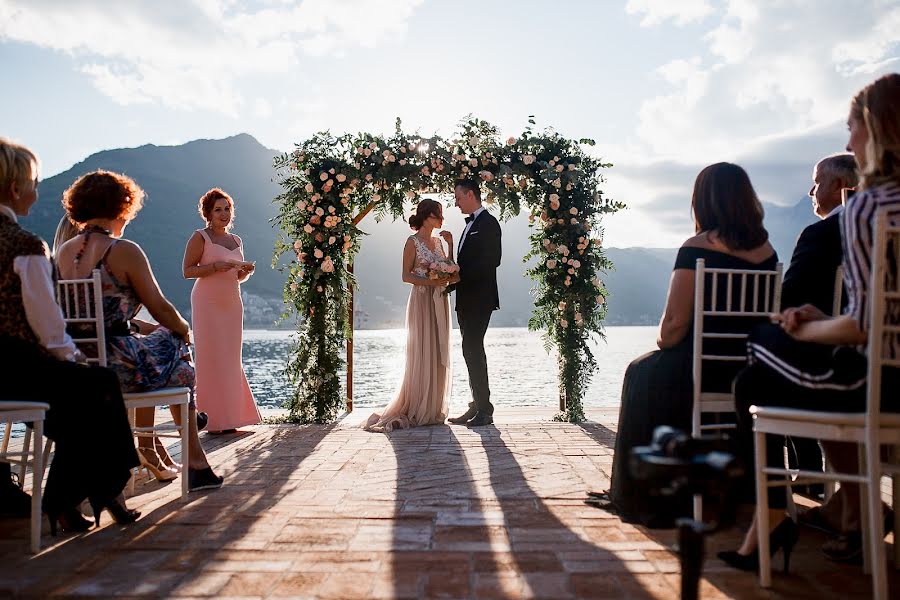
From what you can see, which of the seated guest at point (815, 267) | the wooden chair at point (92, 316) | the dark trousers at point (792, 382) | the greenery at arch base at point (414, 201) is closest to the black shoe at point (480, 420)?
the greenery at arch base at point (414, 201)

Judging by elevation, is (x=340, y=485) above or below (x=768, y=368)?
below

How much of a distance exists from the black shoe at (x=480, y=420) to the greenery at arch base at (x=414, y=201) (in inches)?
32.5

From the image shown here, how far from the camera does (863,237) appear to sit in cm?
194

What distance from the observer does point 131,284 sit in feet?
10.8

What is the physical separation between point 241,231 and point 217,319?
180 feet

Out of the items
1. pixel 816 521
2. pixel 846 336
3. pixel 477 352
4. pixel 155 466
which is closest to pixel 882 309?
pixel 846 336

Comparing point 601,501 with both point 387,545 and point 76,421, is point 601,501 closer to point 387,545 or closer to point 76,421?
point 387,545

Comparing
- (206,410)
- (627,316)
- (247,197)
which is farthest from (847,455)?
(627,316)

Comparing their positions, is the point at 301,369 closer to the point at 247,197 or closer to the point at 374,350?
the point at 374,350

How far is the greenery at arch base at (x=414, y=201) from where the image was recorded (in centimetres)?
646

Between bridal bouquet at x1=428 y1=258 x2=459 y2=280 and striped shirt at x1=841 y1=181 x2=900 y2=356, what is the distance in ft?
A: 13.9

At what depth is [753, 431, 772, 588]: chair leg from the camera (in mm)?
2115

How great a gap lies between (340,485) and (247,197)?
237 ft

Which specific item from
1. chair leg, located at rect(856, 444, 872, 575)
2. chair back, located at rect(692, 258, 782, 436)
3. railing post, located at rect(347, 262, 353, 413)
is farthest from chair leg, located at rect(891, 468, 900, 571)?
railing post, located at rect(347, 262, 353, 413)
